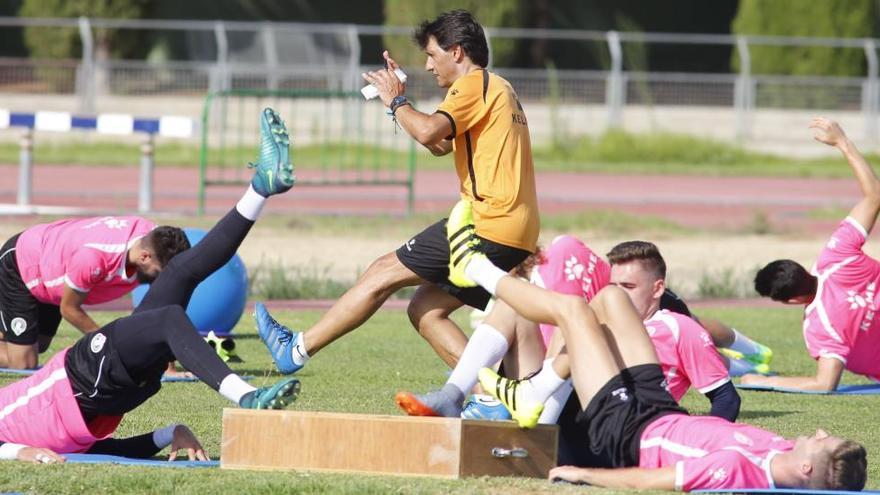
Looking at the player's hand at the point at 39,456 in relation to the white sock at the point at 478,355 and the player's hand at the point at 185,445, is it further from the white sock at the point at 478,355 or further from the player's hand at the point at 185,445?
the white sock at the point at 478,355

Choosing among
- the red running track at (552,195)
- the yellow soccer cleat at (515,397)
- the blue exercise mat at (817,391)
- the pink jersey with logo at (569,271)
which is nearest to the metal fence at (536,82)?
the red running track at (552,195)

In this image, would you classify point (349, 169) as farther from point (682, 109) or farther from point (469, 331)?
point (469, 331)

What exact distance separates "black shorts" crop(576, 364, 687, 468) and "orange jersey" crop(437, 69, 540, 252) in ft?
4.52

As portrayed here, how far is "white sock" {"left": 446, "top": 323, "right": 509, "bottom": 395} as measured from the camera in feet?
25.6

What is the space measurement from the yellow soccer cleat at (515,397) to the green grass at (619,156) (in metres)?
22.4

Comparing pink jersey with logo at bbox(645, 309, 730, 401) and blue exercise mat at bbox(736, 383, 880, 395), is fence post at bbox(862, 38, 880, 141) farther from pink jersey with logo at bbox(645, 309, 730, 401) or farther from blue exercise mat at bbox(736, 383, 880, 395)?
pink jersey with logo at bbox(645, 309, 730, 401)

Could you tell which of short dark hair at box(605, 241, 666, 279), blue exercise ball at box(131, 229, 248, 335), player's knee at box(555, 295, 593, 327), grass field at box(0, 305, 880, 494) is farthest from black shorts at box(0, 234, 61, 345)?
player's knee at box(555, 295, 593, 327)

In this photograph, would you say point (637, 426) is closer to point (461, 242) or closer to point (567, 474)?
point (567, 474)

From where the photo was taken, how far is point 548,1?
142 feet

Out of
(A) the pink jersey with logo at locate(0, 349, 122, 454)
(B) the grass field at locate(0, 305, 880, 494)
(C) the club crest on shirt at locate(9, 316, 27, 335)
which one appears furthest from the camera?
(C) the club crest on shirt at locate(9, 316, 27, 335)

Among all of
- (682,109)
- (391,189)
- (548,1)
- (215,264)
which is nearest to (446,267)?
(215,264)

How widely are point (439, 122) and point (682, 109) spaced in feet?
87.2

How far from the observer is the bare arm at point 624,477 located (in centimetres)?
672

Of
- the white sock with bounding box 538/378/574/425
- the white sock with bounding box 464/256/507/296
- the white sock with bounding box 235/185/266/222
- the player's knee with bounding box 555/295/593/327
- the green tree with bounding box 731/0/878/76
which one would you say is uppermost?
the green tree with bounding box 731/0/878/76
